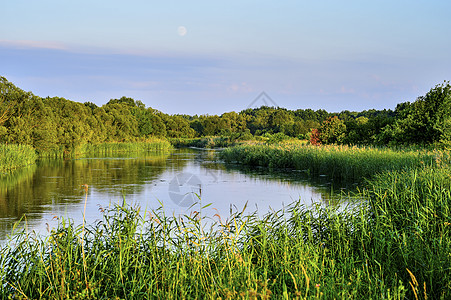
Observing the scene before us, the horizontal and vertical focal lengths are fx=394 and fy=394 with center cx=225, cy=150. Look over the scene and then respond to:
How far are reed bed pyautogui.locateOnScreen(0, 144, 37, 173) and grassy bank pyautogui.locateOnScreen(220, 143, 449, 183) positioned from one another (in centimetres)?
1466

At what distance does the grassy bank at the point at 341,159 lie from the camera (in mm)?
14674

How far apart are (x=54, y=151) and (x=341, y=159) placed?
24.6m

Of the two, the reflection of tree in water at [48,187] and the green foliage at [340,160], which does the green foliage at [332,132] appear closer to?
the green foliage at [340,160]

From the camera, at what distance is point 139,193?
1441cm

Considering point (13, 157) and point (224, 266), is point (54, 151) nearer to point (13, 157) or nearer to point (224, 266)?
point (13, 157)

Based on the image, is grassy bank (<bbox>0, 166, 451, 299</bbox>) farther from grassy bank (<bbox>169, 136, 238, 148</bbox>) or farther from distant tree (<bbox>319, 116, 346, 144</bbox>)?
grassy bank (<bbox>169, 136, 238, 148</bbox>)

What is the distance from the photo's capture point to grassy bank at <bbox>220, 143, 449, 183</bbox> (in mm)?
14674

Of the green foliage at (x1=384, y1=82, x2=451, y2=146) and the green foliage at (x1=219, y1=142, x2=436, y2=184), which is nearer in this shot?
the green foliage at (x1=219, y1=142, x2=436, y2=184)

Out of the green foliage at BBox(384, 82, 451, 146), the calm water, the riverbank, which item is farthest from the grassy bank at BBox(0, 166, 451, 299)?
the riverbank

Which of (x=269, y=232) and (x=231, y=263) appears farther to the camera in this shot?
(x=269, y=232)

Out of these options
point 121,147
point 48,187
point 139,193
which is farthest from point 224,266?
point 121,147

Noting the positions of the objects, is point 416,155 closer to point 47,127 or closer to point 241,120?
point 47,127

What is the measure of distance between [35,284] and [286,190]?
11580 millimetres

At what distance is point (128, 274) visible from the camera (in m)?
4.73
